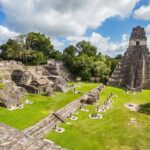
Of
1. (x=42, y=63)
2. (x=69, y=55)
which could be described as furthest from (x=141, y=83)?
(x=42, y=63)

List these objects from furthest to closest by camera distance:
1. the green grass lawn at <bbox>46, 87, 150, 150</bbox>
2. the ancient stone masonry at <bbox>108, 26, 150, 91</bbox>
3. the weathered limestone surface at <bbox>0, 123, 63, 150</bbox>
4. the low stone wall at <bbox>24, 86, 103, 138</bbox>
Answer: the ancient stone masonry at <bbox>108, 26, 150, 91</bbox>
the low stone wall at <bbox>24, 86, 103, 138</bbox>
the green grass lawn at <bbox>46, 87, 150, 150</bbox>
the weathered limestone surface at <bbox>0, 123, 63, 150</bbox>

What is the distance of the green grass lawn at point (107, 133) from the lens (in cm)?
2194

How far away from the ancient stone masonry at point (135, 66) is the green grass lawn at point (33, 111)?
24457mm

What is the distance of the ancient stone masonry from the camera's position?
193 ft

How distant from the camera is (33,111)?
1125 inches

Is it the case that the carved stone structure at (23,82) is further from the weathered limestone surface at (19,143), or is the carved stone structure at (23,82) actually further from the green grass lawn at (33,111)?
the weathered limestone surface at (19,143)

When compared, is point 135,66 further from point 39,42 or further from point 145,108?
point 39,42

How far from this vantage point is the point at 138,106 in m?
39.2

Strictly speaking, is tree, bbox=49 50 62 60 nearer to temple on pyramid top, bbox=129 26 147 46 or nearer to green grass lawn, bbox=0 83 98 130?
temple on pyramid top, bbox=129 26 147 46

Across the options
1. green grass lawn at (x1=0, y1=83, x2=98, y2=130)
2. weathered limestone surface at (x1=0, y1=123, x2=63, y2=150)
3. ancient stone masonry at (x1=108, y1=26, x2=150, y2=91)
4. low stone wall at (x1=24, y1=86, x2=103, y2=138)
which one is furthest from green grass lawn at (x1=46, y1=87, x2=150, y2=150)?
ancient stone masonry at (x1=108, y1=26, x2=150, y2=91)

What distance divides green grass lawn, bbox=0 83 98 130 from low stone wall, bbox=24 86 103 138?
2.67ft

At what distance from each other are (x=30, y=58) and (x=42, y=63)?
466 centimetres

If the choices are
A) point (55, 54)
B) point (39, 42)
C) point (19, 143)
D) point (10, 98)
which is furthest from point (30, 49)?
point (19, 143)

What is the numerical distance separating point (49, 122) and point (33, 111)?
375 cm
